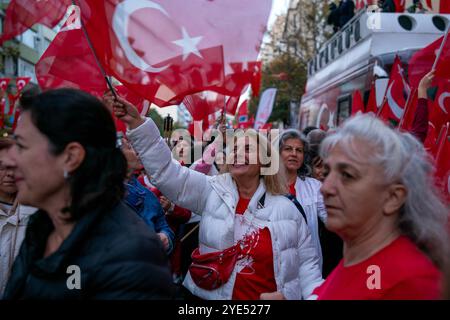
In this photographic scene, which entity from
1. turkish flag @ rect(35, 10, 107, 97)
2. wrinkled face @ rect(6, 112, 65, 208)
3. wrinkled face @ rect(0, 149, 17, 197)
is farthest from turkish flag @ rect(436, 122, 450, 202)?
wrinkled face @ rect(6, 112, 65, 208)

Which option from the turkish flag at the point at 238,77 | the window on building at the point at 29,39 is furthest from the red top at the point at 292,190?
the window on building at the point at 29,39

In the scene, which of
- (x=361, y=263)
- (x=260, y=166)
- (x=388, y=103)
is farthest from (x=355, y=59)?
(x=361, y=263)

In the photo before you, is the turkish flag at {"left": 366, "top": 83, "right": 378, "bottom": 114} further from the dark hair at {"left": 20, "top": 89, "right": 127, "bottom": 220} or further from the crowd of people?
the dark hair at {"left": 20, "top": 89, "right": 127, "bottom": 220}

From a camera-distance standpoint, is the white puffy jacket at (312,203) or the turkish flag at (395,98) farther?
the turkish flag at (395,98)

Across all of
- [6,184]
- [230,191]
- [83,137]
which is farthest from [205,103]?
[83,137]

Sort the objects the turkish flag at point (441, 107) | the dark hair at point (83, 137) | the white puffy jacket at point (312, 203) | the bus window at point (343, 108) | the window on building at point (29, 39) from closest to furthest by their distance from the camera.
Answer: the dark hair at point (83, 137) < the white puffy jacket at point (312, 203) < the turkish flag at point (441, 107) < the bus window at point (343, 108) < the window on building at point (29, 39)

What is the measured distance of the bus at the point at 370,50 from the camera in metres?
7.15

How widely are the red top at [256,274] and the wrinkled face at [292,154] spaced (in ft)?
4.70

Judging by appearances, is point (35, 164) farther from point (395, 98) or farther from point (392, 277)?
point (395, 98)

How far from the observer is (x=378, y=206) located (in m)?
1.81

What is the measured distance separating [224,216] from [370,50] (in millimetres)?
5451

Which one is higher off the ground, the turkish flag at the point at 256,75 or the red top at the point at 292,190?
the turkish flag at the point at 256,75

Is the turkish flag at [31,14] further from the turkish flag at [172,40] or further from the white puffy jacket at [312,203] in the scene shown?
the white puffy jacket at [312,203]

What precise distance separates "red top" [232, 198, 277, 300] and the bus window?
607 centimetres
